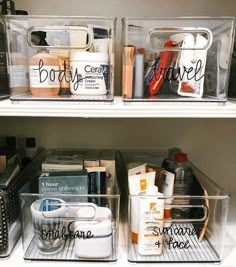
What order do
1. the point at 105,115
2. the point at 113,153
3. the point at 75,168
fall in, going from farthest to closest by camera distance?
the point at 113,153 → the point at 75,168 → the point at 105,115

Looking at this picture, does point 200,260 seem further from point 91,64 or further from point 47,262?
point 91,64

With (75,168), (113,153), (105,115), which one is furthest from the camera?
(113,153)

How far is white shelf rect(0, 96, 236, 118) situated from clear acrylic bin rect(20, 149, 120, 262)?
0.62ft

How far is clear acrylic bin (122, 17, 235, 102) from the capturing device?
0.70 metres

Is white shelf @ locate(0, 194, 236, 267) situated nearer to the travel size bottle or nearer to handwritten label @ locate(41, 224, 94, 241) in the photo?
handwritten label @ locate(41, 224, 94, 241)

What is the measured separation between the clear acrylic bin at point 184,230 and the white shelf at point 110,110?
0.62ft

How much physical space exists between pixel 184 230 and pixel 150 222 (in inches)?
4.3

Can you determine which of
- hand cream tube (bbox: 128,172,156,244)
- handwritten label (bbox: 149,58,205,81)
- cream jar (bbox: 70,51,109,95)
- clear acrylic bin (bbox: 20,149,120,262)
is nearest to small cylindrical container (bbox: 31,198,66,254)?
clear acrylic bin (bbox: 20,149,120,262)

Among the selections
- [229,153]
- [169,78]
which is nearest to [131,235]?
[169,78]

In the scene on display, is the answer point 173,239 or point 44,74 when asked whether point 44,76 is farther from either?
point 173,239

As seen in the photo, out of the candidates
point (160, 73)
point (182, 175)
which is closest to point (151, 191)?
point (182, 175)

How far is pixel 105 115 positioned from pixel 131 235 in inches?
11.9

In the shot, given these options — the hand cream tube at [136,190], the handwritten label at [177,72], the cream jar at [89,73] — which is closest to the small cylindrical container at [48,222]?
the hand cream tube at [136,190]

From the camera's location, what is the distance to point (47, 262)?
0.72 m
